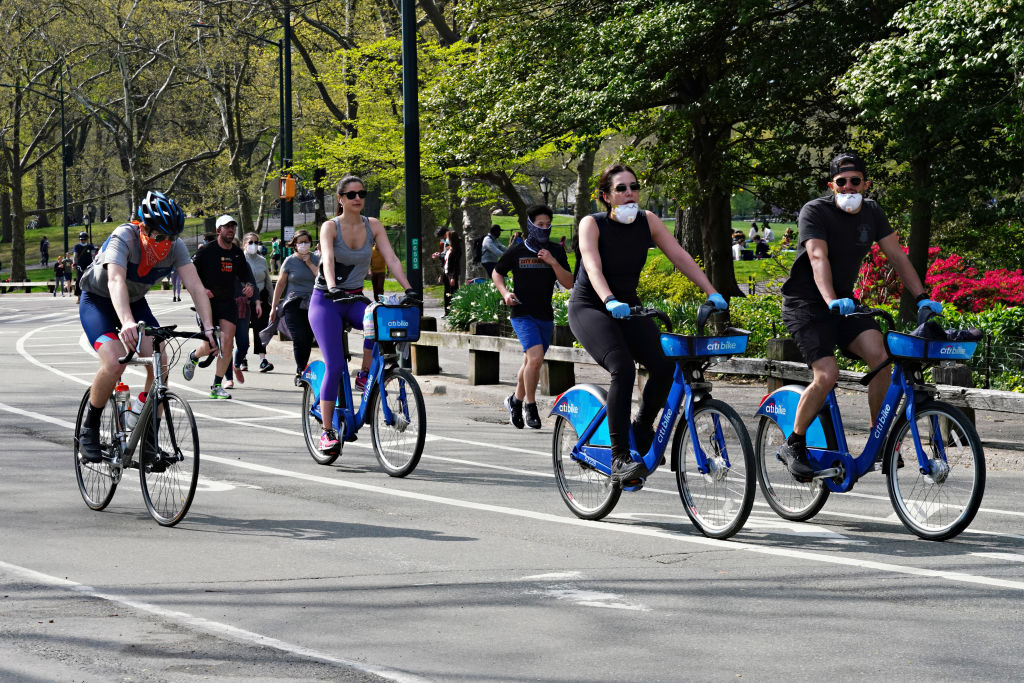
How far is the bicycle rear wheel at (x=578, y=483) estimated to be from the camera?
25.5 feet

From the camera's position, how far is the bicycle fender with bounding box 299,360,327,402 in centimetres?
1009

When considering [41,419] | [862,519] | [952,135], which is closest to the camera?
[862,519]

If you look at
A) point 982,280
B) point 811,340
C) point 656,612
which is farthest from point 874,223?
point 982,280

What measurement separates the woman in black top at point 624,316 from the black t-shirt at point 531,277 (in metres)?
4.55

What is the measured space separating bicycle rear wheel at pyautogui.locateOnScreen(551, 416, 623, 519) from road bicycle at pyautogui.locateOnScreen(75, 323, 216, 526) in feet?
6.96

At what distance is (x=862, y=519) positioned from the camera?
25.7 feet

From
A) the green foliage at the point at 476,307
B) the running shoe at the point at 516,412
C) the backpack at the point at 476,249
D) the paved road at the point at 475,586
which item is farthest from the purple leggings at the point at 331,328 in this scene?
the backpack at the point at 476,249

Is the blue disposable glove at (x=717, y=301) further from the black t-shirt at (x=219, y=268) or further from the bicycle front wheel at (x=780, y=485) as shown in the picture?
the black t-shirt at (x=219, y=268)

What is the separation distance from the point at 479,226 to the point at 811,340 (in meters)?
31.9

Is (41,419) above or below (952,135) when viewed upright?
below

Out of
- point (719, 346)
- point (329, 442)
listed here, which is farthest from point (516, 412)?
point (719, 346)

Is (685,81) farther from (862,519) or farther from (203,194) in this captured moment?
(203,194)

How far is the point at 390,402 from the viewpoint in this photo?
31.7ft

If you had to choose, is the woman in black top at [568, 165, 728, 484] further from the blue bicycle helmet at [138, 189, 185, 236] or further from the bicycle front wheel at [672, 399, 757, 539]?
the blue bicycle helmet at [138, 189, 185, 236]
